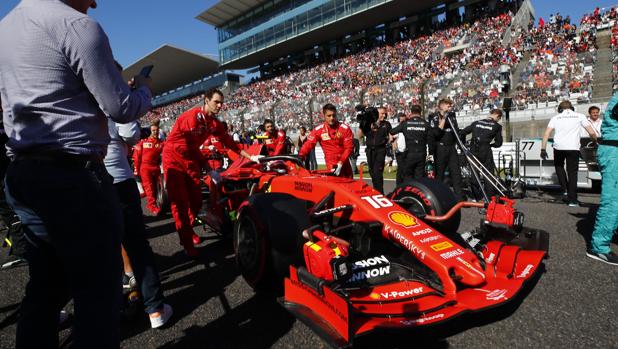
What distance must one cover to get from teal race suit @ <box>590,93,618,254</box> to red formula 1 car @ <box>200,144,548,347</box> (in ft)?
2.81

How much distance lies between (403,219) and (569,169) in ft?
15.6

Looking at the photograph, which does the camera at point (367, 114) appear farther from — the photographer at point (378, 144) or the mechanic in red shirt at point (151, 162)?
the mechanic in red shirt at point (151, 162)

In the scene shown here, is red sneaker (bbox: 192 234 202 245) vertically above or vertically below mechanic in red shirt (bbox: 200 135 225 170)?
below

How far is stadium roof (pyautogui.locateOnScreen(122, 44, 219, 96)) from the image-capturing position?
45.0m

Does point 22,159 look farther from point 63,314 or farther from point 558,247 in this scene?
point 558,247

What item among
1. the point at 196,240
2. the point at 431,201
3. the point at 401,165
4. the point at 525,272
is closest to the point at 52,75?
the point at 525,272

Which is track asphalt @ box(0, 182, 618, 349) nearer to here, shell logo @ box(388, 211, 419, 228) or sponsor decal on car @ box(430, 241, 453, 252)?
sponsor decal on car @ box(430, 241, 453, 252)

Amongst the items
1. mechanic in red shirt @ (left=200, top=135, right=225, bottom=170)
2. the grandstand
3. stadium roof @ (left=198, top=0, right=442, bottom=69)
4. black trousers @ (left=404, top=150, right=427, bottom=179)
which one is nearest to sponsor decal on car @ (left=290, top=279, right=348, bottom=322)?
the grandstand

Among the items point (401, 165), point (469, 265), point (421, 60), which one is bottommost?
point (469, 265)

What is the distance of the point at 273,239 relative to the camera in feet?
8.74

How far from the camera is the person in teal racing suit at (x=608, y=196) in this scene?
3291 mm

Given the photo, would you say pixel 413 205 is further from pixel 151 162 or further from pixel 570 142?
pixel 151 162

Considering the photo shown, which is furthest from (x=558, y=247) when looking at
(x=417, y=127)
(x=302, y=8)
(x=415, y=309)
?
(x=302, y=8)

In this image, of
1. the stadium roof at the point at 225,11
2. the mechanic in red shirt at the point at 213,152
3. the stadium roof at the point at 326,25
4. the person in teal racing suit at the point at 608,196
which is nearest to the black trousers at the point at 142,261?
the person in teal racing suit at the point at 608,196
